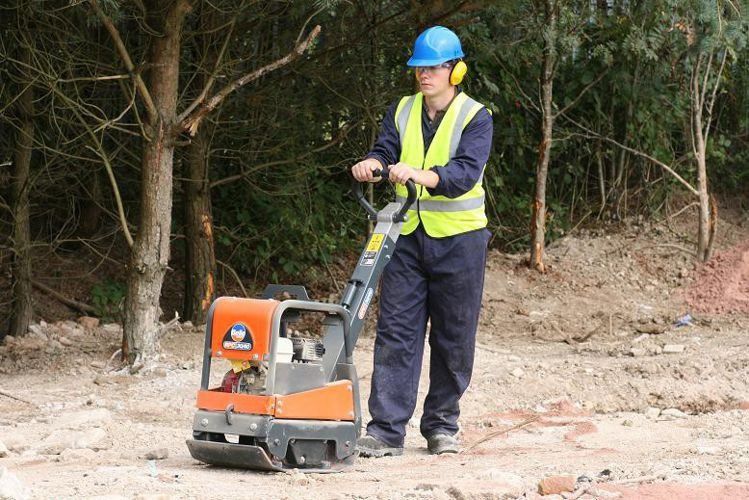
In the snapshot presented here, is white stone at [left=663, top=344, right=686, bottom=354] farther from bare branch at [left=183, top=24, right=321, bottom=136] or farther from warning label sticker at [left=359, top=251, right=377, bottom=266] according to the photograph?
warning label sticker at [left=359, top=251, right=377, bottom=266]

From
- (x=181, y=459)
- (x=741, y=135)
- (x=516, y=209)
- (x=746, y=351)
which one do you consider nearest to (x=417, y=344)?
(x=181, y=459)

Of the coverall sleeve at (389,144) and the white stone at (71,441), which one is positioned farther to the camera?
the coverall sleeve at (389,144)

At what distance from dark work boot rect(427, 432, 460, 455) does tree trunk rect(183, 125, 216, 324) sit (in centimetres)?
471

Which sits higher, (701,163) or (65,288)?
(701,163)

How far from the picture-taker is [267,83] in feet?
32.6

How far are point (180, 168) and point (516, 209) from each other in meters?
4.54

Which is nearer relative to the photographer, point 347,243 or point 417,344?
point 417,344

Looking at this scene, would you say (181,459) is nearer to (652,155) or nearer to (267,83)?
(267,83)

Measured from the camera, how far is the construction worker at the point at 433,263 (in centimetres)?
548

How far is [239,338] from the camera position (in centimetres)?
A: 460

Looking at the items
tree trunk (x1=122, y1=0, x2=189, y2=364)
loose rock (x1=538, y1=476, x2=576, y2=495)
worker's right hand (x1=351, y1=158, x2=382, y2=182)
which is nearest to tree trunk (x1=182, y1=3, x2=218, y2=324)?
tree trunk (x1=122, y1=0, x2=189, y2=364)

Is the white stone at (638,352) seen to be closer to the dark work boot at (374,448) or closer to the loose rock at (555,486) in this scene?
the dark work boot at (374,448)

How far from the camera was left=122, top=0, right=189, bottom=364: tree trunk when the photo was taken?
25.0 ft

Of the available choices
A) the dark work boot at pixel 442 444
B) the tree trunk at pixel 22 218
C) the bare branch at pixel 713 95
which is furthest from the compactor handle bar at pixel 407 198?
the bare branch at pixel 713 95
